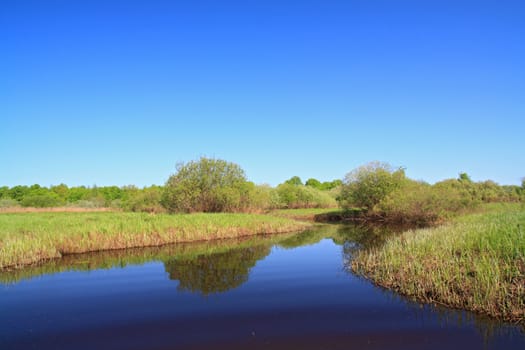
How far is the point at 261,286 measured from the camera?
47.5 feet

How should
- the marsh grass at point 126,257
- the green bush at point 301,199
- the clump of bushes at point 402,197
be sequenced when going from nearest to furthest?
the marsh grass at point 126,257 → the clump of bushes at point 402,197 → the green bush at point 301,199

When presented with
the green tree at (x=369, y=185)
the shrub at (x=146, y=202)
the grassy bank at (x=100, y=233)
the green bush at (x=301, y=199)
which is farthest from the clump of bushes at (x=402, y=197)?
the shrub at (x=146, y=202)

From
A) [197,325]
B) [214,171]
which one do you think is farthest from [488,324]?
[214,171]

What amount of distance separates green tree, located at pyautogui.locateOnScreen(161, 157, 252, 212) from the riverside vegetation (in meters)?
0.11

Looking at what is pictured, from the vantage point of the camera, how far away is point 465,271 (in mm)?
11219

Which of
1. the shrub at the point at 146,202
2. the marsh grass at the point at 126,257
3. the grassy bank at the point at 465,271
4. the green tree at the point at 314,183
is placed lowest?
the marsh grass at the point at 126,257

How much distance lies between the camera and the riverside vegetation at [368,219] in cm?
1104

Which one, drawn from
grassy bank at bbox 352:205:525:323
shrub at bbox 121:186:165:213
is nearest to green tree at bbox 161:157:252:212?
shrub at bbox 121:186:165:213

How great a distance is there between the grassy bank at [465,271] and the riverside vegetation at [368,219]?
0.03 meters

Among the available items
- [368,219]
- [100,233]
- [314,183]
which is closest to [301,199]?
[368,219]

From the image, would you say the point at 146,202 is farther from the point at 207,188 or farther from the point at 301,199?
the point at 301,199

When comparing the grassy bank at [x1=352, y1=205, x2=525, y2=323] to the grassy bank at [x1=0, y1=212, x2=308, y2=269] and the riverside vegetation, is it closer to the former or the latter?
the riverside vegetation

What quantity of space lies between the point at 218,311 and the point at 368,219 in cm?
3854

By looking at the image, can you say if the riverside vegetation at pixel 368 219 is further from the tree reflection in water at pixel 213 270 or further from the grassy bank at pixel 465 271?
the tree reflection in water at pixel 213 270
